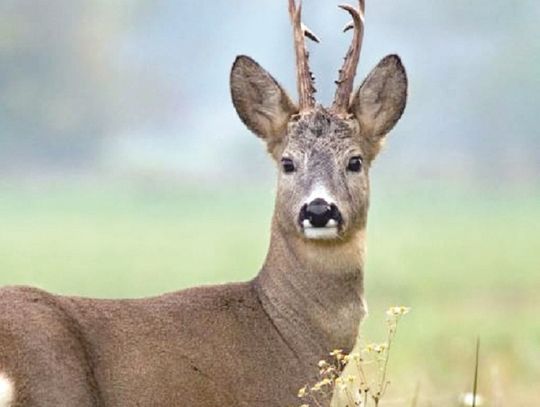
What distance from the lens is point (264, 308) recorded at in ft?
38.4

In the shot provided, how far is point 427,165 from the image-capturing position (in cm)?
7400

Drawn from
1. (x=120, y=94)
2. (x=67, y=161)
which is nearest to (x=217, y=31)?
(x=120, y=94)

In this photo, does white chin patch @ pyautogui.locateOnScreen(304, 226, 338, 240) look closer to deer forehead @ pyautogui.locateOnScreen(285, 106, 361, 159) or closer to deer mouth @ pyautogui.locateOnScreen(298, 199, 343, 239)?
deer mouth @ pyautogui.locateOnScreen(298, 199, 343, 239)

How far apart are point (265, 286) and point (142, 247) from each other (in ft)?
124

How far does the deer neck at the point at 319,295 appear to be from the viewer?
11656 mm

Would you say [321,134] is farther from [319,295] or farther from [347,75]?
[319,295]

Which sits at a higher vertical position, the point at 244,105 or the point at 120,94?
the point at 244,105

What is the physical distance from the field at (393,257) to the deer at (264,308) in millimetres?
790

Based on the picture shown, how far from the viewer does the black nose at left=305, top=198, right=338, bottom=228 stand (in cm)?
1138

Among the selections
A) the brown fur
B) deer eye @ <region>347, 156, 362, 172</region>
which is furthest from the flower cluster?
deer eye @ <region>347, 156, 362, 172</region>

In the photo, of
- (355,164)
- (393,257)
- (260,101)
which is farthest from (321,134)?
(393,257)

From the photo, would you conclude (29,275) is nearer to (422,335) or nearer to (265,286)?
(422,335)

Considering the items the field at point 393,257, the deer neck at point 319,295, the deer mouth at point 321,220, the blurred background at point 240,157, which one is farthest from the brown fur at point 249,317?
the blurred background at point 240,157

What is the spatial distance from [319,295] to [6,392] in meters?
1.87
